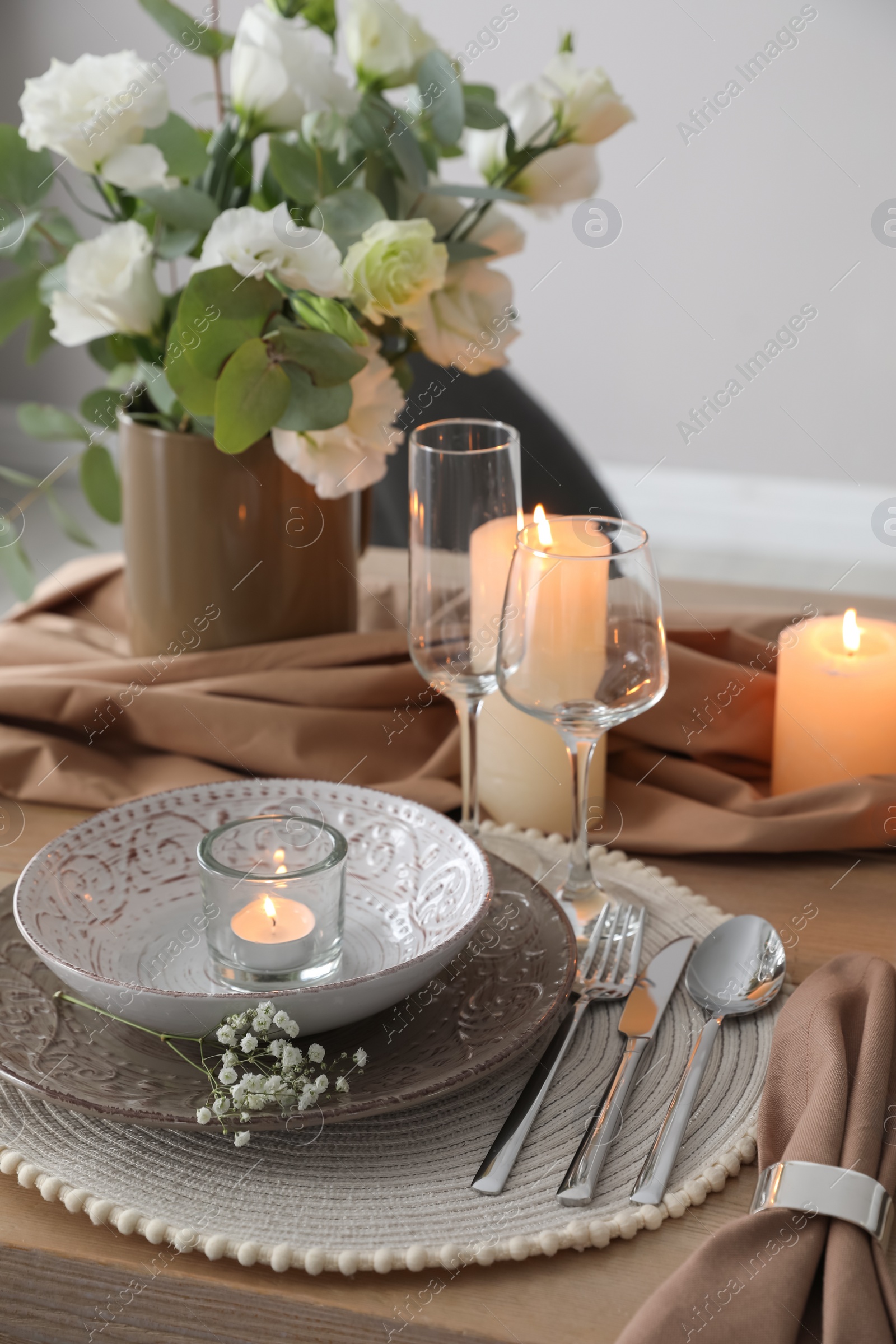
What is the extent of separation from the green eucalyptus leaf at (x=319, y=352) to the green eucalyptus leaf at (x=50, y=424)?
25 centimetres

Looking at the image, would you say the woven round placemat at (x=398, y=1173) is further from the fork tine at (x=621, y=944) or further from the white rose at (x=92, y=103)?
the white rose at (x=92, y=103)

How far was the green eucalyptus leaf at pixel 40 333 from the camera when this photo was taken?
1.01 m

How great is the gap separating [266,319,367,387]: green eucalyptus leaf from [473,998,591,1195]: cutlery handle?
1.47ft

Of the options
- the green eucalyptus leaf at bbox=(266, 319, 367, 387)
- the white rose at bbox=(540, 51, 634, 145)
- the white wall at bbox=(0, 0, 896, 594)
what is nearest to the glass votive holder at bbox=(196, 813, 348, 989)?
the green eucalyptus leaf at bbox=(266, 319, 367, 387)

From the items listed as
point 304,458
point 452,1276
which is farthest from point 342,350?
point 452,1276

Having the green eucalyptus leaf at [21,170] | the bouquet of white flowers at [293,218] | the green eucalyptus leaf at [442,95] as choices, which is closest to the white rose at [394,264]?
the bouquet of white flowers at [293,218]

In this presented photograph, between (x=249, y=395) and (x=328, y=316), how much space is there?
0.08 meters

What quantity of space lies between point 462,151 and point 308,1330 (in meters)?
0.81

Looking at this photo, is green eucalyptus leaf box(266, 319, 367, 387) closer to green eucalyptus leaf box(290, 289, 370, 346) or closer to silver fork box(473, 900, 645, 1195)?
green eucalyptus leaf box(290, 289, 370, 346)

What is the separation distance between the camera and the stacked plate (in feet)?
1.91

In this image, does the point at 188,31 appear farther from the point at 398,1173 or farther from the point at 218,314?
the point at 398,1173

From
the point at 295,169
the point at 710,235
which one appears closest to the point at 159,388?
the point at 295,169

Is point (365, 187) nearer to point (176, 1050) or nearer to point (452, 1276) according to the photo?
point (176, 1050)

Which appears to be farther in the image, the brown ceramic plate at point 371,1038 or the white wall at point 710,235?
the white wall at point 710,235
